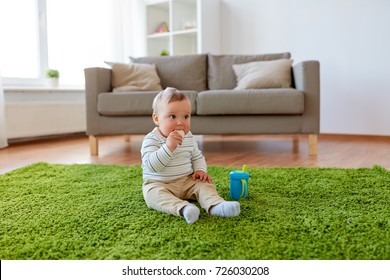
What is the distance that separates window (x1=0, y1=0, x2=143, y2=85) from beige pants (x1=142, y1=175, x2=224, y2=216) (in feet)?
8.70

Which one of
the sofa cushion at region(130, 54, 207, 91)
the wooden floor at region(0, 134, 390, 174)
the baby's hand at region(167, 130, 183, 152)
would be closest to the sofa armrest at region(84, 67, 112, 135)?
the wooden floor at region(0, 134, 390, 174)

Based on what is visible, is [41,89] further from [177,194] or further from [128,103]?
[177,194]

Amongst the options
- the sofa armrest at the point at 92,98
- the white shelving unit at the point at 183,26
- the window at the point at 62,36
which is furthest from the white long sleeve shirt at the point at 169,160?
the white shelving unit at the point at 183,26

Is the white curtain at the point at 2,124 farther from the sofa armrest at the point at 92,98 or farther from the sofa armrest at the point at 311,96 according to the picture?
the sofa armrest at the point at 311,96

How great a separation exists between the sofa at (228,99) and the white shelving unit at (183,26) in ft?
3.88

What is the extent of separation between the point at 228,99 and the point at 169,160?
134 cm

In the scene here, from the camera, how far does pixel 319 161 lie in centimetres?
236

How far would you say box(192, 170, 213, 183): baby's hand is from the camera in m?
1.40

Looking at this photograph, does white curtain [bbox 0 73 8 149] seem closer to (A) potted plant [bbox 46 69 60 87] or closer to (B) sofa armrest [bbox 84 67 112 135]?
(A) potted plant [bbox 46 69 60 87]

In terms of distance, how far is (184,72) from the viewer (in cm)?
328

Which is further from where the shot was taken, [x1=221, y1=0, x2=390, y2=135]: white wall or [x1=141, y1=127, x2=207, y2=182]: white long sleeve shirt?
[x1=221, y1=0, x2=390, y2=135]: white wall

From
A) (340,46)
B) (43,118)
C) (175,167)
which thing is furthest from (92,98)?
(340,46)
